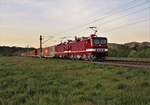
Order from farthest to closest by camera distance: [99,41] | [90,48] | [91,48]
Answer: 1. [99,41]
2. [90,48]
3. [91,48]

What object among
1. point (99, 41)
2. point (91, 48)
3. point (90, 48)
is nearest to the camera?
point (91, 48)

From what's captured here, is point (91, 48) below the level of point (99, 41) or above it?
below

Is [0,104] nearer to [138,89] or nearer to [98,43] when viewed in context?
[138,89]

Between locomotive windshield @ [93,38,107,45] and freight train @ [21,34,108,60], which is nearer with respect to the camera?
freight train @ [21,34,108,60]

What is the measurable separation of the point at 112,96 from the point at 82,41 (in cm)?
3458

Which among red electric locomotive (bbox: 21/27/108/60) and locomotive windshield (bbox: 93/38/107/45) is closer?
red electric locomotive (bbox: 21/27/108/60)

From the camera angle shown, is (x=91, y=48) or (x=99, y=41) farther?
(x=99, y=41)

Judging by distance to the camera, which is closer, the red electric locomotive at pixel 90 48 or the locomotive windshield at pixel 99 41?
the red electric locomotive at pixel 90 48

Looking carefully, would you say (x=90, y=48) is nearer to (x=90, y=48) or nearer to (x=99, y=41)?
(x=90, y=48)

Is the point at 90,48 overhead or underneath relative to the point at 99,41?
underneath

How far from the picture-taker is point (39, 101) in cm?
1242

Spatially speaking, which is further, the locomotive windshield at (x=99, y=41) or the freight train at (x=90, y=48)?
the locomotive windshield at (x=99, y=41)

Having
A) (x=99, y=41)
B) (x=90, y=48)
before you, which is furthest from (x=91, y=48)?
(x=99, y=41)

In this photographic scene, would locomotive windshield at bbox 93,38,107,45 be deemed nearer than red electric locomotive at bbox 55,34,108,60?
No
